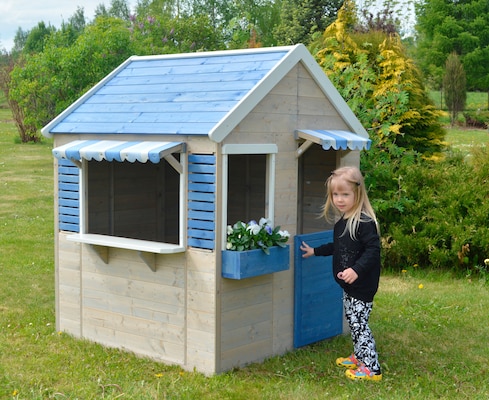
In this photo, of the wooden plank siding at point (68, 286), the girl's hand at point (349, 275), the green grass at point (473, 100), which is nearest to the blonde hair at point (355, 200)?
the girl's hand at point (349, 275)

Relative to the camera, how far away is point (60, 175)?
666 cm

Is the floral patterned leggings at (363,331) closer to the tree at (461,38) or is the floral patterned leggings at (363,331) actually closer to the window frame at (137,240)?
the window frame at (137,240)

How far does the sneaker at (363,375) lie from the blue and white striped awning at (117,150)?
221 cm

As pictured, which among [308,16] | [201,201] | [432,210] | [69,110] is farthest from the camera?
[308,16]

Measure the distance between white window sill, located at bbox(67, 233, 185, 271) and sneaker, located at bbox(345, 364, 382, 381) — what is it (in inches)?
65.2

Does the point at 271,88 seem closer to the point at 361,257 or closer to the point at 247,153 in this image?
the point at 247,153

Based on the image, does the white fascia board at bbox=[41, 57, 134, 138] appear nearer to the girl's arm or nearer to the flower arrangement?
the flower arrangement

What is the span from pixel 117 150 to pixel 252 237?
1.25m

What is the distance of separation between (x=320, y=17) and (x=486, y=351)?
26.6 metres

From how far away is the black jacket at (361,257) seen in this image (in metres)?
5.57

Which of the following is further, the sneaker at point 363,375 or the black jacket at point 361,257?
the sneaker at point 363,375

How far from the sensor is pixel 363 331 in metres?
5.82

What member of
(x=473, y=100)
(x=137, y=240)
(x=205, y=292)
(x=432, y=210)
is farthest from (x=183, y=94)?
(x=473, y=100)

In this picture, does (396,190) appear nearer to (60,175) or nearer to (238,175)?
(238,175)
